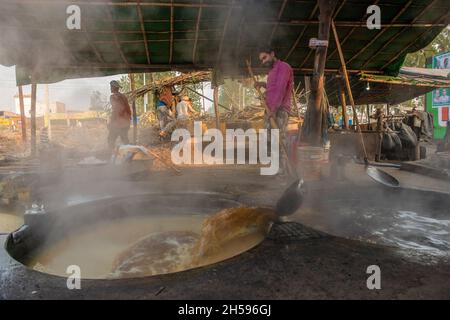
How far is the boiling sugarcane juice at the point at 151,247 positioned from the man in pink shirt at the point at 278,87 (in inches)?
99.7

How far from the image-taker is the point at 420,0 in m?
6.11

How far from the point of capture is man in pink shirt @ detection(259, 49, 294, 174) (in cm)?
543

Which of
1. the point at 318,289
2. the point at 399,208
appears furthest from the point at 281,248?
the point at 399,208

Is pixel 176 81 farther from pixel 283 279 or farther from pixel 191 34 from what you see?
pixel 283 279

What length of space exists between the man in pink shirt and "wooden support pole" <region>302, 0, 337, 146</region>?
1.64ft

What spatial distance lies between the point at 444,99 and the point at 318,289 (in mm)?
18788

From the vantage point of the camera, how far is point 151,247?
3508 mm

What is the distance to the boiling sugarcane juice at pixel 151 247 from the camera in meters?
2.98

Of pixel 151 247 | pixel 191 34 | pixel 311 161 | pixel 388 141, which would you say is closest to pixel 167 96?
pixel 191 34

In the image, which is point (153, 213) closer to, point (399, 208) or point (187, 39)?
point (399, 208)

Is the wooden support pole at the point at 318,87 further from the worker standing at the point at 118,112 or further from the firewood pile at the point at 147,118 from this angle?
the firewood pile at the point at 147,118

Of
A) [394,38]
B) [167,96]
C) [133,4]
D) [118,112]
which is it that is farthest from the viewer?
[167,96]

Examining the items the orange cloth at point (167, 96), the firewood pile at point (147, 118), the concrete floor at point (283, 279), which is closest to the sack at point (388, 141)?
the concrete floor at point (283, 279)

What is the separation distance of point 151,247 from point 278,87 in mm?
3537
